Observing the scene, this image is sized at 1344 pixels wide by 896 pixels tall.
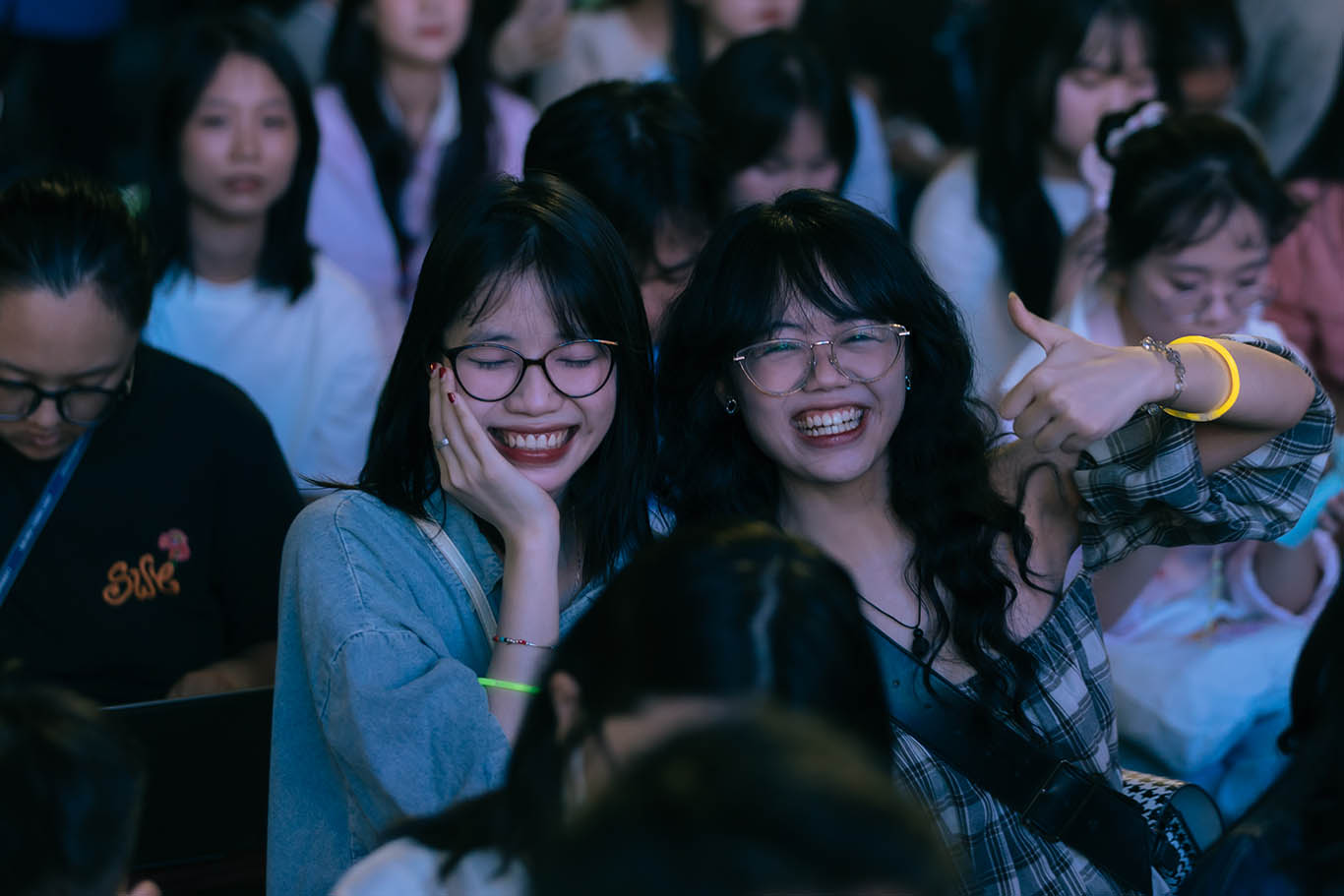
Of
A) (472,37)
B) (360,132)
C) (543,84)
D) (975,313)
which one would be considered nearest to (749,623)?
(975,313)

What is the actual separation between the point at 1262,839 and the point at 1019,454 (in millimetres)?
722

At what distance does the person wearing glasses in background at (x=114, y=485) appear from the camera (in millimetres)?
2195

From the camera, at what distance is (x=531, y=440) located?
75.4 inches

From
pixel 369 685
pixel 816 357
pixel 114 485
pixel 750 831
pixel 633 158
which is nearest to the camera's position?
pixel 750 831

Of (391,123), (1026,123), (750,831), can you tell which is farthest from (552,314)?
(1026,123)

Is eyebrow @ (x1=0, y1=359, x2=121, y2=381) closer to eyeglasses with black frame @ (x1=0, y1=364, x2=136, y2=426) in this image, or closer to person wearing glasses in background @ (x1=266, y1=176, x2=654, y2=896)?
eyeglasses with black frame @ (x1=0, y1=364, x2=136, y2=426)

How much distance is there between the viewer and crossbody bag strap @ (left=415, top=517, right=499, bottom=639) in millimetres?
1854

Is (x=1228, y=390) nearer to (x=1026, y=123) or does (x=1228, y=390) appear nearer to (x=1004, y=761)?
(x=1004, y=761)

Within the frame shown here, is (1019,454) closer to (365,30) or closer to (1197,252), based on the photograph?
(1197,252)

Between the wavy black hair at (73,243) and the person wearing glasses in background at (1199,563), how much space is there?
5.16ft

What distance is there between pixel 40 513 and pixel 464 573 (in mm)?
809

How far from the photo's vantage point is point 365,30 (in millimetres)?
3709

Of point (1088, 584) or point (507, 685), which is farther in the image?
point (1088, 584)

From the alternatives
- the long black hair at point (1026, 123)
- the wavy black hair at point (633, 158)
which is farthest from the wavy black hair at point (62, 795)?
the long black hair at point (1026, 123)
